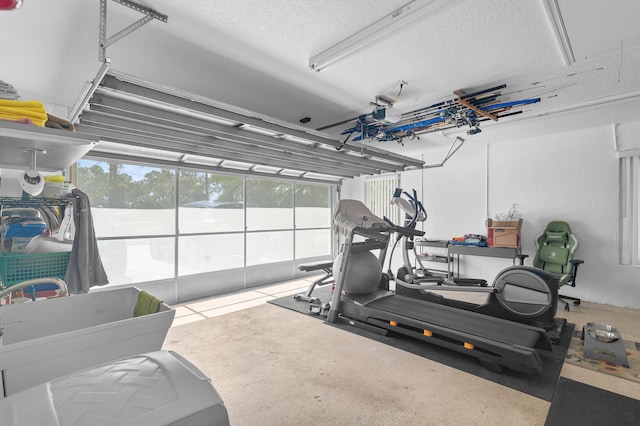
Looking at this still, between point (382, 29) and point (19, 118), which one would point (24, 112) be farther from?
point (382, 29)

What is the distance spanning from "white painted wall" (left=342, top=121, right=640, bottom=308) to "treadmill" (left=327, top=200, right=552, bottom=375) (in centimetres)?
256

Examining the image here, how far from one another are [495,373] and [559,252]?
308cm

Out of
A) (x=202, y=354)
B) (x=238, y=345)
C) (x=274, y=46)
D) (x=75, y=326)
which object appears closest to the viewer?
(x=75, y=326)

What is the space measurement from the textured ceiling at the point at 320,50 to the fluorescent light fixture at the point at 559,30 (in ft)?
0.13

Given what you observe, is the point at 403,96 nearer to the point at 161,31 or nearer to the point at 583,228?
the point at 161,31

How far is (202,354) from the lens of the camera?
3.09 m

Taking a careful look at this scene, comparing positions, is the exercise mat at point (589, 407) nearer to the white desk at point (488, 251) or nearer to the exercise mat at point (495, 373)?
the exercise mat at point (495, 373)

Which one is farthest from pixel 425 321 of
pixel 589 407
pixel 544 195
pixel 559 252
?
pixel 544 195

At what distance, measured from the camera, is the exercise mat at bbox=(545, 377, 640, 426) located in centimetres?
205

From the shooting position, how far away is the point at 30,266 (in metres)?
1.81

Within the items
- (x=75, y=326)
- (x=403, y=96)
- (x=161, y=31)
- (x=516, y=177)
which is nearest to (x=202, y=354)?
(x=75, y=326)

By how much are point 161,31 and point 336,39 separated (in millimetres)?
1367

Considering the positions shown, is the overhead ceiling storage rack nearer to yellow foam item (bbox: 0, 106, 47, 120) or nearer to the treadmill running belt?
yellow foam item (bbox: 0, 106, 47, 120)

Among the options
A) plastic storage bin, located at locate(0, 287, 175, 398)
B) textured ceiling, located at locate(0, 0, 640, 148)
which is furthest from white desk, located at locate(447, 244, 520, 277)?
plastic storage bin, located at locate(0, 287, 175, 398)
